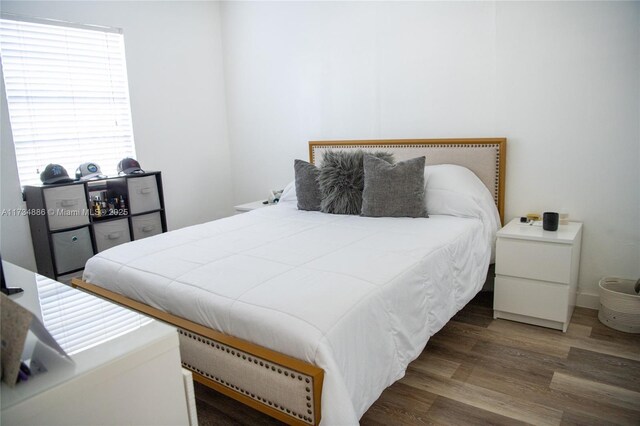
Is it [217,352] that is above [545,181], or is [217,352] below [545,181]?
below

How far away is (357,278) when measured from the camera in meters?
1.77

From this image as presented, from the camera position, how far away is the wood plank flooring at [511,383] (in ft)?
6.01

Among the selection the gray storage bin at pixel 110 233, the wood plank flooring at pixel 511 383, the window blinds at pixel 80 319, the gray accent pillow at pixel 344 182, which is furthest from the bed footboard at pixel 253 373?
the gray storage bin at pixel 110 233

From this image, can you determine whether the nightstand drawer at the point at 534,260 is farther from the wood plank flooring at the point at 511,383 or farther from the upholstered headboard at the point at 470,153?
the upholstered headboard at the point at 470,153

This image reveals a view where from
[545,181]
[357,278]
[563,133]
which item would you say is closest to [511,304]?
[545,181]

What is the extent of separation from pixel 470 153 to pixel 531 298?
1.11m

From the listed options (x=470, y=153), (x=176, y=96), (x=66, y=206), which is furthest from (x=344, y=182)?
(x=176, y=96)

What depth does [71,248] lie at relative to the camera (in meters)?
3.20

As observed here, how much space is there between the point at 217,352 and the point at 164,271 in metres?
0.56

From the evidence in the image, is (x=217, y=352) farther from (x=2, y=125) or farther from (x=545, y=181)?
(x=2, y=125)

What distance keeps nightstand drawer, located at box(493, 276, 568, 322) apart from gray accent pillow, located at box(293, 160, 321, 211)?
139cm

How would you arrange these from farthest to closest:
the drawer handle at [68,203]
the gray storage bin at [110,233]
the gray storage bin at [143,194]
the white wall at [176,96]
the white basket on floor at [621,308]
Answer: the white wall at [176,96] → the gray storage bin at [143,194] → the gray storage bin at [110,233] → the drawer handle at [68,203] → the white basket on floor at [621,308]

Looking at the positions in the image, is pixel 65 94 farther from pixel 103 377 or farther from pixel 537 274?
pixel 537 274

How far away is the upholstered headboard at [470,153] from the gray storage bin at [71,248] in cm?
248
